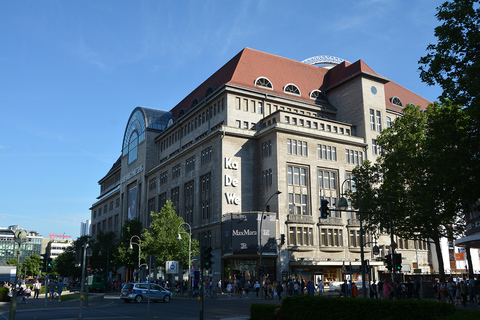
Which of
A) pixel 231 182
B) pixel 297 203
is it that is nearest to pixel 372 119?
pixel 297 203

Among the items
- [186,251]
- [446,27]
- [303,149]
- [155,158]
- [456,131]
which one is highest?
[155,158]

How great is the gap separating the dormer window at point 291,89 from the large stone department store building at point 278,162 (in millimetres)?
179

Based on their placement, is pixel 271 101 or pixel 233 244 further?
pixel 271 101

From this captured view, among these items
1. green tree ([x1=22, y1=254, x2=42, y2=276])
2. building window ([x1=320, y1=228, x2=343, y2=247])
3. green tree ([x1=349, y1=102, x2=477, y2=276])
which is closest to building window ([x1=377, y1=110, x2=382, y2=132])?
building window ([x1=320, y1=228, x2=343, y2=247])

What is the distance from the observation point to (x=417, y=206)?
4028 cm

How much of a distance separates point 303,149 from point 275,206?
9266mm

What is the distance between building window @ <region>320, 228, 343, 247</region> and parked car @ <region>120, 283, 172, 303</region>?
28.0 m

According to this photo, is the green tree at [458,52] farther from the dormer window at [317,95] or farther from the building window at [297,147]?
the dormer window at [317,95]

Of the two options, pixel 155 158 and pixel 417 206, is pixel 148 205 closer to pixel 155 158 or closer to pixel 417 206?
pixel 155 158

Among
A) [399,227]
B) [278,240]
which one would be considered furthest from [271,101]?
[399,227]

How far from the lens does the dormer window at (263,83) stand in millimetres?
69000

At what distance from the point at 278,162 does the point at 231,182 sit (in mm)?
7007

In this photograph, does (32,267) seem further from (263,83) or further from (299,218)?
(299,218)

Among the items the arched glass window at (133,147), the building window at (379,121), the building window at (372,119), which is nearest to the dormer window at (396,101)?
the building window at (379,121)
